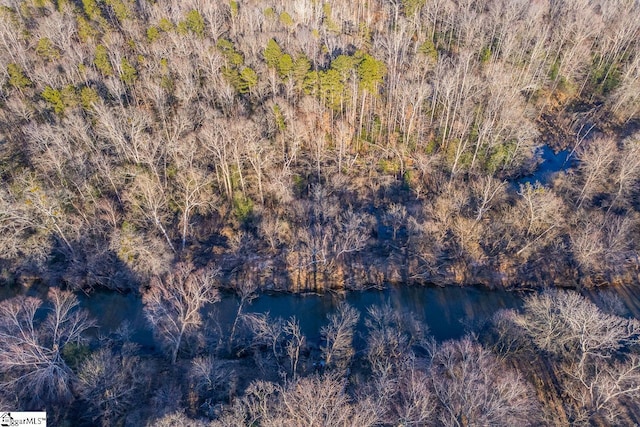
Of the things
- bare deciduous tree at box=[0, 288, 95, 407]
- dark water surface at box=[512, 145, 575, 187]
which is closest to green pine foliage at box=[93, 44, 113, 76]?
bare deciduous tree at box=[0, 288, 95, 407]

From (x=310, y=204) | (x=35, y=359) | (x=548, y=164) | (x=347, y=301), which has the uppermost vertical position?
(x=548, y=164)

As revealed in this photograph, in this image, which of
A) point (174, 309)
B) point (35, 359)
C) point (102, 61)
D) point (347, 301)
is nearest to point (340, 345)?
point (347, 301)

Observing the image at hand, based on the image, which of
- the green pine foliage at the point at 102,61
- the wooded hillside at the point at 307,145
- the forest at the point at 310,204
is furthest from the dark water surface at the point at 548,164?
the green pine foliage at the point at 102,61

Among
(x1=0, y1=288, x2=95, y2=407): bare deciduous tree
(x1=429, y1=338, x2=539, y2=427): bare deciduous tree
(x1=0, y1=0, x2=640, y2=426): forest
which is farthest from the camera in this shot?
(x1=0, y1=0, x2=640, y2=426): forest

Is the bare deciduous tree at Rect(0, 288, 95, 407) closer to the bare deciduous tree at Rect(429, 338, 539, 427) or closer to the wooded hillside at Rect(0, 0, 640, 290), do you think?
the wooded hillside at Rect(0, 0, 640, 290)

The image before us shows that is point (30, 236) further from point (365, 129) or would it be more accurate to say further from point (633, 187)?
point (633, 187)

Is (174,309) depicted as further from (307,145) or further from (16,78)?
(16,78)

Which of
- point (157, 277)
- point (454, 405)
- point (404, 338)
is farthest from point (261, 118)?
A: point (454, 405)

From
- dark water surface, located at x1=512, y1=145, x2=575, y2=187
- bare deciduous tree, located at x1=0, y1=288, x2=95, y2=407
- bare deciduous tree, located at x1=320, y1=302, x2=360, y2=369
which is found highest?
dark water surface, located at x1=512, y1=145, x2=575, y2=187

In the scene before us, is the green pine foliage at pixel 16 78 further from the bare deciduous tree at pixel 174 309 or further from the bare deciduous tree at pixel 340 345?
the bare deciduous tree at pixel 340 345
